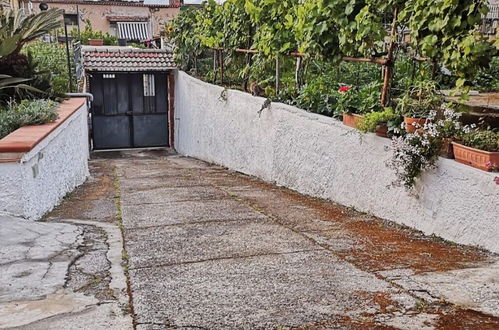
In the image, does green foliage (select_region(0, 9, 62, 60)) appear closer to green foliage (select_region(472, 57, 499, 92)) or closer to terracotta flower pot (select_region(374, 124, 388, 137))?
terracotta flower pot (select_region(374, 124, 388, 137))

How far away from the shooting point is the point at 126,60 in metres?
16.4

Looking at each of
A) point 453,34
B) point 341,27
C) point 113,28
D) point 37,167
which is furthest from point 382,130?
point 113,28

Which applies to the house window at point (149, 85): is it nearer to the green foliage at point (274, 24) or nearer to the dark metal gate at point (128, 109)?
the dark metal gate at point (128, 109)

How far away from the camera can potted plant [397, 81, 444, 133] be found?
16.8 feet

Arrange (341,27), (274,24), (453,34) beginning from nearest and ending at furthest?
(453,34) < (341,27) < (274,24)

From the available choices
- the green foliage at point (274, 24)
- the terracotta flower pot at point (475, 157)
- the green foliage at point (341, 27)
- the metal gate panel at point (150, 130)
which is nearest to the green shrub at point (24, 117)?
the green foliage at point (341, 27)

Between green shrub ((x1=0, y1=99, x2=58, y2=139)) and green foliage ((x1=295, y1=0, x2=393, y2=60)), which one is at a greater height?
green foliage ((x1=295, y1=0, x2=393, y2=60))

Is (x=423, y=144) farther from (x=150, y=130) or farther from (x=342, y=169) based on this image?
(x=150, y=130)

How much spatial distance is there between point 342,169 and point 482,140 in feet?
6.84

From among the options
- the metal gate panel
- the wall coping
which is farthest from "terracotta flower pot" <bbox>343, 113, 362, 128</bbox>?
the metal gate panel

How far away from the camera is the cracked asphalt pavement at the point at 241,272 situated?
3.06 m

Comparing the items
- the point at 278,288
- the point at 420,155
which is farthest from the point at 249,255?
the point at 420,155

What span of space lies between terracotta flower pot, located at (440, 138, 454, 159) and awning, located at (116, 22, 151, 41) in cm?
2819

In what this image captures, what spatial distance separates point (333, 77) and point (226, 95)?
3.19 m
